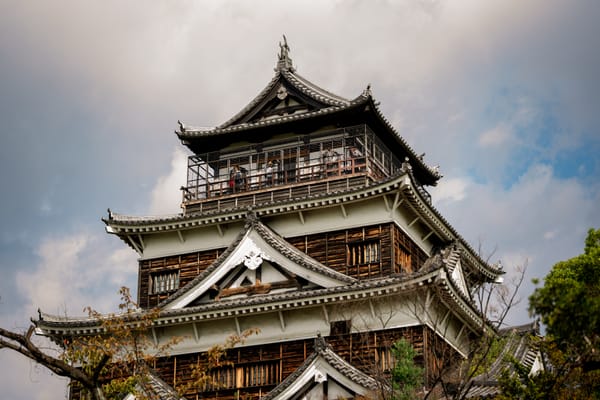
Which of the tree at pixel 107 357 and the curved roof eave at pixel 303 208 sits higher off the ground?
the curved roof eave at pixel 303 208

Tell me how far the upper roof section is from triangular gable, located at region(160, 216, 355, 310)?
15.3 ft

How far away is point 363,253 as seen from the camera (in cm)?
3155

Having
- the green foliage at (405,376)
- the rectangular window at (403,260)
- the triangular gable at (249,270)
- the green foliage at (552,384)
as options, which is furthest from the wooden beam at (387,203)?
the green foliage at (552,384)

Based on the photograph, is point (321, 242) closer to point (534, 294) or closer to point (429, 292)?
point (429, 292)

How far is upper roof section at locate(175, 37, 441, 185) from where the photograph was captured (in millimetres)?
34219

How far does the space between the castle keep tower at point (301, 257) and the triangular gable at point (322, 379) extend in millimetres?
42

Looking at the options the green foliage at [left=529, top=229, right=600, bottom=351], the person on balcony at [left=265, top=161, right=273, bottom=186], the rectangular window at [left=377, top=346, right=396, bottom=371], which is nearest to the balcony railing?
the person on balcony at [left=265, top=161, right=273, bottom=186]

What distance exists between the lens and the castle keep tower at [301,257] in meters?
28.6

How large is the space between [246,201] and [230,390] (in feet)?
24.4

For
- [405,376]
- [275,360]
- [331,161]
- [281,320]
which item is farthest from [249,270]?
[405,376]

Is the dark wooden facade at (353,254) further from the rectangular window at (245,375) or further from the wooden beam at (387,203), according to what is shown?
the rectangular window at (245,375)

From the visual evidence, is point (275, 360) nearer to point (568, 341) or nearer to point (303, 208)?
point (303, 208)

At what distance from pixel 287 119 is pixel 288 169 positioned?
6.25ft

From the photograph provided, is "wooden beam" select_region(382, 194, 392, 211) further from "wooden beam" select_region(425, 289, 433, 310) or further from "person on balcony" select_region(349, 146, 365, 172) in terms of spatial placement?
"wooden beam" select_region(425, 289, 433, 310)
